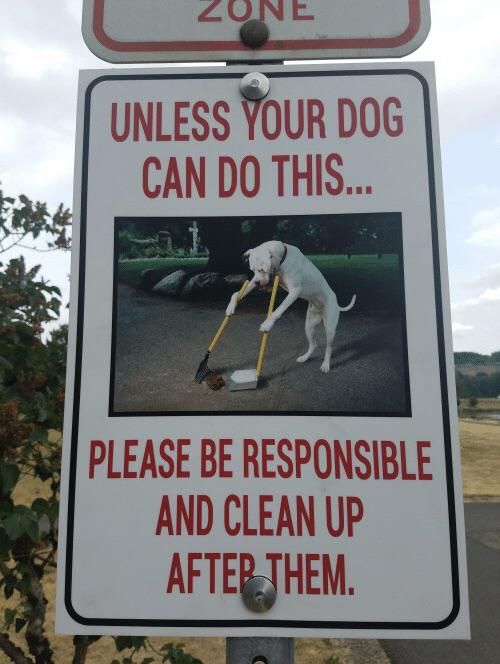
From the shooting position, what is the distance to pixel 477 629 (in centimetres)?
494

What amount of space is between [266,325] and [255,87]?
1.45 feet

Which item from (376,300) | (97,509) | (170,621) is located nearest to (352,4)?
(376,300)

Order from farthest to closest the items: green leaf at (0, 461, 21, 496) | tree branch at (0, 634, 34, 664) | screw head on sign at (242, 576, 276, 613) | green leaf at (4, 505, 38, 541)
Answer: tree branch at (0, 634, 34, 664)
green leaf at (0, 461, 21, 496)
green leaf at (4, 505, 38, 541)
screw head on sign at (242, 576, 276, 613)

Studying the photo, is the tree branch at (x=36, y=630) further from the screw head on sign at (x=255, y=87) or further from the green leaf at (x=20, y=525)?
the screw head on sign at (x=255, y=87)

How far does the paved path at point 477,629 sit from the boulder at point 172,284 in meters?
4.47

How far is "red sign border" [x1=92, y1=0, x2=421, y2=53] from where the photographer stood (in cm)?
104

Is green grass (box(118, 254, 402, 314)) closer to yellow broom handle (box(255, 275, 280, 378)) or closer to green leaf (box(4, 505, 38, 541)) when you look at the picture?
yellow broom handle (box(255, 275, 280, 378))

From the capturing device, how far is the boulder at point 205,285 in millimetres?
954

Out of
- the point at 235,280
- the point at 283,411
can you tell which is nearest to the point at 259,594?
the point at 283,411

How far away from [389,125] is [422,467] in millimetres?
603

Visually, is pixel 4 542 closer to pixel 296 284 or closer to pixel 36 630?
pixel 36 630

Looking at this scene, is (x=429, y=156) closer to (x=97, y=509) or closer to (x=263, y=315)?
(x=263, y=315)

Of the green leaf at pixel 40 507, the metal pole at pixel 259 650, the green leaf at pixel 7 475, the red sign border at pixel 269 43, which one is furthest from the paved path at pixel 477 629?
the red sign border at pixel 269 43

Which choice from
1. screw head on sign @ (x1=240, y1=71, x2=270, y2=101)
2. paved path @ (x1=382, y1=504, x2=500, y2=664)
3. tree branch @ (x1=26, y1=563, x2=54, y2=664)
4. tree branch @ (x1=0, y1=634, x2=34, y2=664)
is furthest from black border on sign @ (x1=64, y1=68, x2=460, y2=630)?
paved path @ (x1=382, y1=504, x2=500, y2=664)
